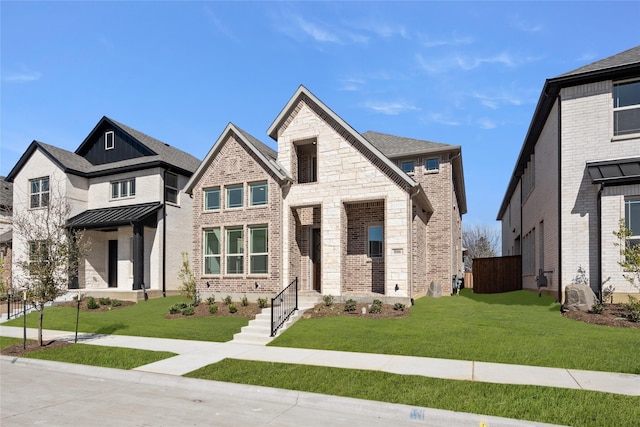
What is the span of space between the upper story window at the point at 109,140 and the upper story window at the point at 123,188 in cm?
238

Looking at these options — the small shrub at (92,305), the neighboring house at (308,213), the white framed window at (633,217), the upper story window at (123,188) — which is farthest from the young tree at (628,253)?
the upper story window at (123,188)

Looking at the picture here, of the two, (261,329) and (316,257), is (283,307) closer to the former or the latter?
(261,329)

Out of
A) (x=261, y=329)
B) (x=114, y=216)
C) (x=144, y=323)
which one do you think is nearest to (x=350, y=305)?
(x=261, y=329)

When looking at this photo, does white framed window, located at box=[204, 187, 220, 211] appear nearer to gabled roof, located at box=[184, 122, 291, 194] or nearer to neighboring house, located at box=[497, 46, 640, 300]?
gabled roof, located at box=[184, 122, 291, 194]

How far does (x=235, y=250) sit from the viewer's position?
1862cm

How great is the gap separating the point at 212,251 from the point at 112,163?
10886mm

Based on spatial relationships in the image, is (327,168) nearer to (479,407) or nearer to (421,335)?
(421,335)

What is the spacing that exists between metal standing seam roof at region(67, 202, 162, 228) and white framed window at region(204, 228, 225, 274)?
4.75 metres

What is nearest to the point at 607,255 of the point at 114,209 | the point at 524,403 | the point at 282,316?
the point at 524,403

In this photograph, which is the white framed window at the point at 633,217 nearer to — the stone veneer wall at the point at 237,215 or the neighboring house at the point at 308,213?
the neighboring house at the point at 308,213

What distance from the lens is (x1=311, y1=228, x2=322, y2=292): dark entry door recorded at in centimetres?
1858

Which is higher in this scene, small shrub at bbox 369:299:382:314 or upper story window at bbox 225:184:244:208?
upper story window at bbox 225:184:244:208

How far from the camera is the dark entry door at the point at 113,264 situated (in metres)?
25.5

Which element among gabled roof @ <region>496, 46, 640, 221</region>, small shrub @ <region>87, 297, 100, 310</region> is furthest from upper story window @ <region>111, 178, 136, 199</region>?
gabled roof @ <region>496, 46, 640, 221</region>
